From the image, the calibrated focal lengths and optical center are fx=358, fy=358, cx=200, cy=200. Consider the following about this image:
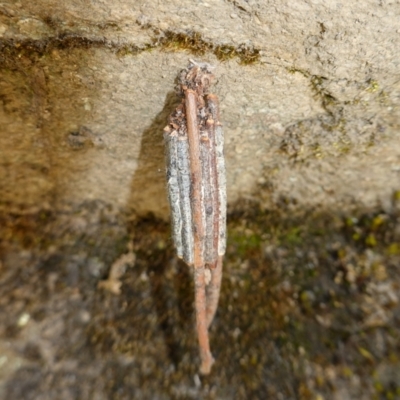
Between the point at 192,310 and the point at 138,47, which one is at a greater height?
the point at 138,47

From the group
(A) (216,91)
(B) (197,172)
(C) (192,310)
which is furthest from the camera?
(C) (192,310)

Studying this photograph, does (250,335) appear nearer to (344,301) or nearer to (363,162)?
(344,301)

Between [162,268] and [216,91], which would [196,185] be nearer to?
[216,91]

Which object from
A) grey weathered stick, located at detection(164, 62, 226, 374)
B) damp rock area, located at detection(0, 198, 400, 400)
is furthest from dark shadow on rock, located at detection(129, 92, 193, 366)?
grey weathered stick, located at detection(164, 62, 226, 374)

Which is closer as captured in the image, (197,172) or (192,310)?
(197,172)

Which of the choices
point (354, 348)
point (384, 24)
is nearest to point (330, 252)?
point (354, 348)

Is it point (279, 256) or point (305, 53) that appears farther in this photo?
point (279, 256)

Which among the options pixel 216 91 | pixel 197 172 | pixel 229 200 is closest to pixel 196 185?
pixel 197 172

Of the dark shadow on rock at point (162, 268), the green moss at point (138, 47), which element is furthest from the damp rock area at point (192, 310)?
the green moss at point (138, 47)
